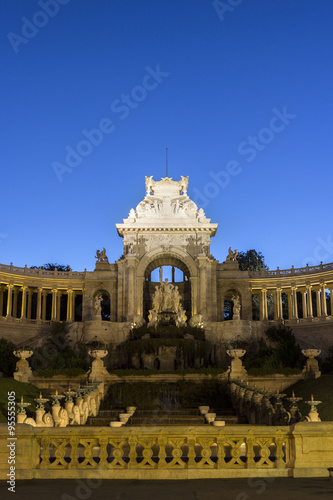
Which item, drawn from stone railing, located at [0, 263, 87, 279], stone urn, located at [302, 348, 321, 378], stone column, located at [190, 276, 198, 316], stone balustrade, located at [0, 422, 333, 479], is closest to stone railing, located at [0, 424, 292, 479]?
stone balustrade, located at [0, 422, 333, 479]

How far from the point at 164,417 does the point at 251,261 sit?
68608 mm

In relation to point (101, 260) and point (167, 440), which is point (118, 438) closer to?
point (167, 440)

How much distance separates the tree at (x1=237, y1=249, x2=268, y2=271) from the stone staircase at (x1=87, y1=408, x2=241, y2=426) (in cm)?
6283

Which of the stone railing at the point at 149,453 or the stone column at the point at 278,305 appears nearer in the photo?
the stone railing at the point at 149,453

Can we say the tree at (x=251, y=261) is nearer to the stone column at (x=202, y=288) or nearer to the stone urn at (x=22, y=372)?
the stone column at (x=202, y=288)

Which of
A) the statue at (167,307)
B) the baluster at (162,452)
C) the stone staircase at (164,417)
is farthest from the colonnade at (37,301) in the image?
the baluster at (162,452)

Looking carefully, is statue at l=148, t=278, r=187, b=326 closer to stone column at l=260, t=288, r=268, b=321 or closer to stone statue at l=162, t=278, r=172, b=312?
stone statue at l=162, t=278, r=172, b=312

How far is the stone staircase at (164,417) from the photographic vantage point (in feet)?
102

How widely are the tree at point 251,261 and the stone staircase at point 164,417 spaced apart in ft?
206

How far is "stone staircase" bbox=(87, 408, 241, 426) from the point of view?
31158mm

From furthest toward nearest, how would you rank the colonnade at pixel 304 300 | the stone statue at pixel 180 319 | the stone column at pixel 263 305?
the stone column at pixel 263 305, the colonnade at pixel 304 300, the stone statue at pixel 180 319

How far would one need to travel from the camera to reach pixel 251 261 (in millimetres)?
99625

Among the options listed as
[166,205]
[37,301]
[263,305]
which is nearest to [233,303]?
[263,305]

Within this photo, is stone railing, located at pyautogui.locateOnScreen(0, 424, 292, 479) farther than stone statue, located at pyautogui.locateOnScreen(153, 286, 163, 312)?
No
